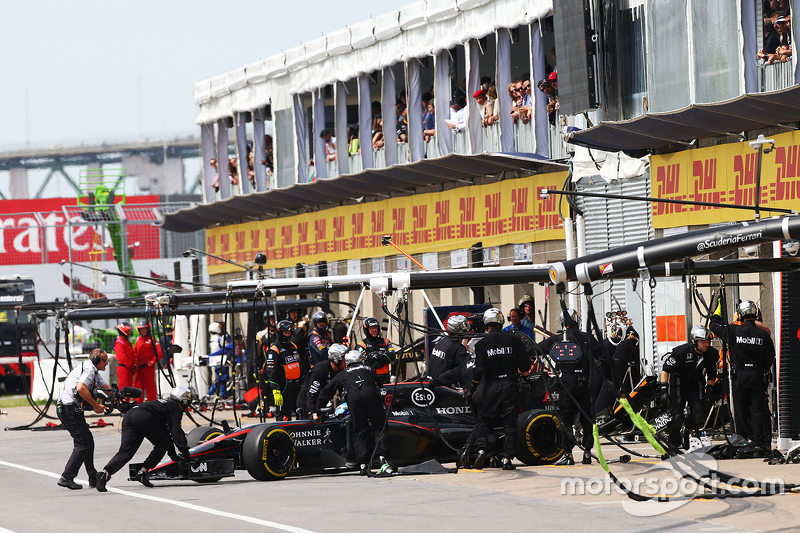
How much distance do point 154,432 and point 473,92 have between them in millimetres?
15294

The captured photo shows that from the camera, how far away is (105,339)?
135 feet

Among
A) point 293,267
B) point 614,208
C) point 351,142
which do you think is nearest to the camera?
point 614,208

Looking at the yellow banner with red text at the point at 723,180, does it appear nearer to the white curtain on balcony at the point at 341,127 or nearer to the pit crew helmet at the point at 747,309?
the pit crew helmet at the point at 747,309

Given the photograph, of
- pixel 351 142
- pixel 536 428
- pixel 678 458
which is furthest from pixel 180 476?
pixel 351 142

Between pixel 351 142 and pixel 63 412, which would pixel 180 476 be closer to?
pixel 63 412

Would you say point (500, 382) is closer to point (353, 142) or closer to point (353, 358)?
point (353, 358)

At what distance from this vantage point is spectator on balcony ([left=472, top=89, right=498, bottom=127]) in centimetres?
2756

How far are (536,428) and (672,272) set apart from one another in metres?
2.58

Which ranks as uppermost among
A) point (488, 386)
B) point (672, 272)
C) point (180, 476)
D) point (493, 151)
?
point (493, 151)

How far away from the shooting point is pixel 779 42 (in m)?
19.6

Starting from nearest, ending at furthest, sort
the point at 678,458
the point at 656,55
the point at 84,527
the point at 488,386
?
1. the point at 84,527
2. the point at 678,458
3. the point at 488,386
4. the point at 656,55

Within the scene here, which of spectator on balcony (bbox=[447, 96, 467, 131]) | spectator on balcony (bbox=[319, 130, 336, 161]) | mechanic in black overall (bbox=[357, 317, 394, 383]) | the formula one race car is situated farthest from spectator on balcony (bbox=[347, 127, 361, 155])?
the formula one race car

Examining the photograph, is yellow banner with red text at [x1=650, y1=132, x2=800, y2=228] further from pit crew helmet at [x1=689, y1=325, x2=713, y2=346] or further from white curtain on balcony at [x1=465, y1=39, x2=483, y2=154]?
white curtain on balcony at [x1=465, y1=39, x2=483, y2=154]

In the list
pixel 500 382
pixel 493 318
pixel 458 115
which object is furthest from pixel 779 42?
pixel 458 115
